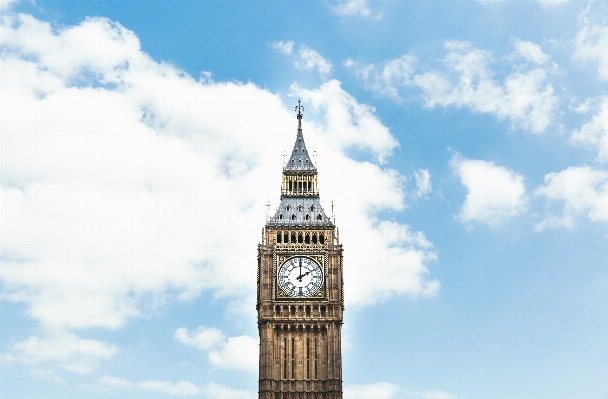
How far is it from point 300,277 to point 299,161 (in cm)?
1583

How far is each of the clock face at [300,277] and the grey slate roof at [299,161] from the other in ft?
40.8

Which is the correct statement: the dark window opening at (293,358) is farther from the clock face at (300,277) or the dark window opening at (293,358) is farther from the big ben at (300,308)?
the clock face at (300,277)

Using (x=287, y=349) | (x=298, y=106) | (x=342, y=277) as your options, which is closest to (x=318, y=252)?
(x=342, y=277)

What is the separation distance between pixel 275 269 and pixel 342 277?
753 centimetres

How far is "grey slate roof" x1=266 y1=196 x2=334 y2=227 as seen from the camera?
114062 millimetres

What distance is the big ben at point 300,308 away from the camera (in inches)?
4269

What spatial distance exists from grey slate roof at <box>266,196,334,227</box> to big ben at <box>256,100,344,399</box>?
11 cm

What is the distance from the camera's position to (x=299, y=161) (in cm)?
12006

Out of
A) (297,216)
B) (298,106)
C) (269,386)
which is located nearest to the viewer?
(269,386)

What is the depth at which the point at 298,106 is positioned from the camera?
12438cm

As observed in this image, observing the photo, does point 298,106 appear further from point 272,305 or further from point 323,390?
point 323,390

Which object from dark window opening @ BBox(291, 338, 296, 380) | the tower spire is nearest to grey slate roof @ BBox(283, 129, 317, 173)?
the tower spire

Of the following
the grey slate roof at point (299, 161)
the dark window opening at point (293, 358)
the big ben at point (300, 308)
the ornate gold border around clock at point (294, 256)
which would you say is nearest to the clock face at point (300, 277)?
the big ben at point (300, 308)

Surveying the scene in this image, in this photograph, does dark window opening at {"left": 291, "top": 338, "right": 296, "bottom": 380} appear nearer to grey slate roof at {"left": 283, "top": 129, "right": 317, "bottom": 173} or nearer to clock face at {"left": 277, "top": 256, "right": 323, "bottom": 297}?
clock face at {"left": 277, "top": 256, "right": 323, "bottom": 297}
